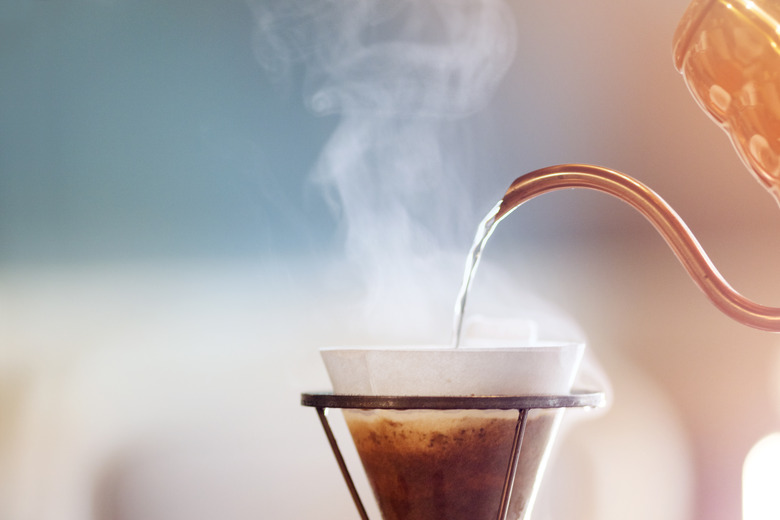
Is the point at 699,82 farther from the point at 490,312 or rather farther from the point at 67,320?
the point at 67,320

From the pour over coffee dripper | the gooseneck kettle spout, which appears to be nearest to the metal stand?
the pour over coffee dripper

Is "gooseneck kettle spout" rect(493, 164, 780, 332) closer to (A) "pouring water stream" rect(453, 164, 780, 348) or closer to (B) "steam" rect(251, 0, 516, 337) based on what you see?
(A) "pouring water stream" rect(453, 164, 780, 348)

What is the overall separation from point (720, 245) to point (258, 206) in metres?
1.04

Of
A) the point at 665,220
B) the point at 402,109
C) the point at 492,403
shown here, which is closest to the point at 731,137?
the point at 665,220

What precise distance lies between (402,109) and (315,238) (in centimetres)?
37

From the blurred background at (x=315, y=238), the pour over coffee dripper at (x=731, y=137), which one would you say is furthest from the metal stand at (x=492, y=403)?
the blurred background at (x=315, y=238)

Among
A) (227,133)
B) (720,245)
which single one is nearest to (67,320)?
(227,133)

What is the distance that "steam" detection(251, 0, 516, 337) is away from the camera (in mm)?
1561

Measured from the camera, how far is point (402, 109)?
159 centimetres

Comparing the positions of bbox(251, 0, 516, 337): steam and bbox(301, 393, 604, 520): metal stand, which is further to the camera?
bbox(251, 0, 516, 337): steam

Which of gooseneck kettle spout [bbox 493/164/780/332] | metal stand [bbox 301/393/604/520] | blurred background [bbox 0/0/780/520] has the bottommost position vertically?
metal stand [bbox 301/393/604/520]

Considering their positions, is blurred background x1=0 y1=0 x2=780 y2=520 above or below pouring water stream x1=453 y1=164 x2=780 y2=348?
above

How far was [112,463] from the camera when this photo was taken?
1.46 metres

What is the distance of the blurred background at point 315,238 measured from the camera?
1.48 metres
